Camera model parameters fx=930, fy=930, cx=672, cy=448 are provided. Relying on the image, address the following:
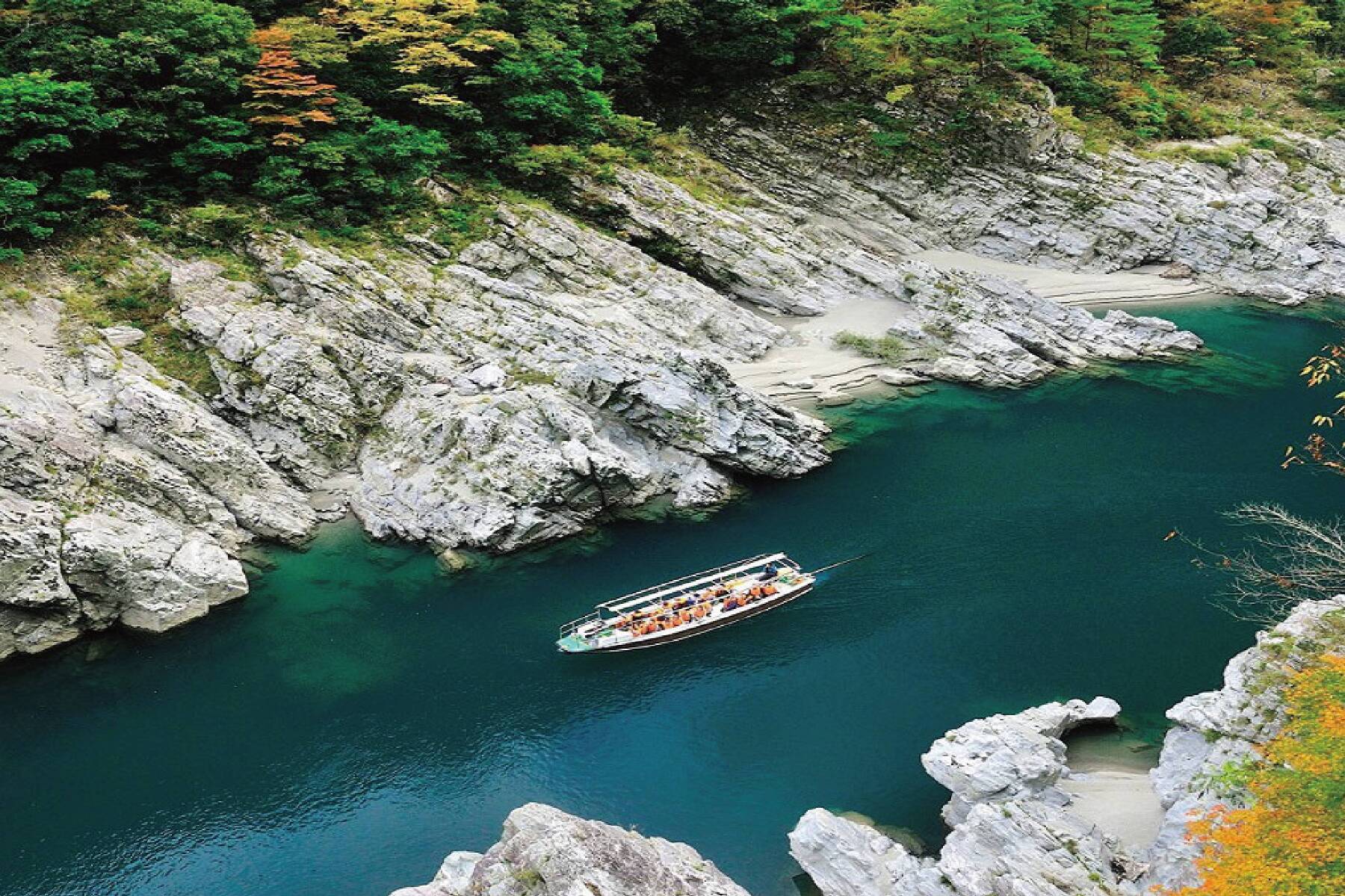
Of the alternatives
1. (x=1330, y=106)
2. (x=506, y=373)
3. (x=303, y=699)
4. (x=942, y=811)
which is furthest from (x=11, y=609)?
(x=1330, y=106)

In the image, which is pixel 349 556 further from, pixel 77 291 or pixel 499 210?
pixel 499 210

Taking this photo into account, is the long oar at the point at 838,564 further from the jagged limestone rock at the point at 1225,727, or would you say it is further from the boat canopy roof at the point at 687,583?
the jagged limestone rock at the point at 1225,727

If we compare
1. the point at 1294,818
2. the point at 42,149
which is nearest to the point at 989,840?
the point at 1294,818

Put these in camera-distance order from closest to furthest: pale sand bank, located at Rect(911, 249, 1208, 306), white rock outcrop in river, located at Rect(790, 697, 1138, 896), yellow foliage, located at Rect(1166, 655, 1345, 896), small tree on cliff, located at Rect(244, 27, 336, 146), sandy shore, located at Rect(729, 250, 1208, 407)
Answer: yellow foliage, located at Rect(1166, 655, 1345, 896) < white rock outcrop in river, located at Rect(790, 697, 1138, 896) < small tree on cliff, located at Rect(244, 27, 336, 146) < sandy shore, located at Rect(729, 250, 1208, 407) < pale sand bank, located at Rect(911, 249, 1208, 306)

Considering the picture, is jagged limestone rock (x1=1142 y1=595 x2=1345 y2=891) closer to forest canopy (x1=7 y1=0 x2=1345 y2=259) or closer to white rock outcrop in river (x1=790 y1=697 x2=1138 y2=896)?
white rock outcrop in river (x1=790 y1=697 x2=1138 y2=896)

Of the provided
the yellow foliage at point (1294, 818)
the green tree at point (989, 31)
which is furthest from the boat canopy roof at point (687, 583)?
the green tree at point (989, 31)

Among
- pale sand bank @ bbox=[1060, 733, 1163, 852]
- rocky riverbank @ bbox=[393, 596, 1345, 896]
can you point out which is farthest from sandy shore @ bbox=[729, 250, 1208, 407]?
rocky riverbank @ bbox=[393, 596, 1345, 896]
